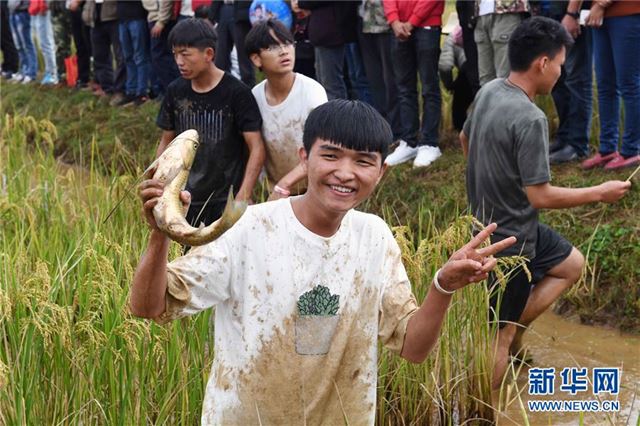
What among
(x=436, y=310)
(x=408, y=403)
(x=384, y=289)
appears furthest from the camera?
(x=408, y=403)

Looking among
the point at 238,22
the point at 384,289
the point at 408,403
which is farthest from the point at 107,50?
the point at 384,289

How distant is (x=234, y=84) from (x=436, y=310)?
260 centimetres

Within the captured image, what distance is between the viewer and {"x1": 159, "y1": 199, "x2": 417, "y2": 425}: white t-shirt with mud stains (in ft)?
8.05

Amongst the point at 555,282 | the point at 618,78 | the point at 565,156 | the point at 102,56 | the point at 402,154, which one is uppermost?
the point at 618,78

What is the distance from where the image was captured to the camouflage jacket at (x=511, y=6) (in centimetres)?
630

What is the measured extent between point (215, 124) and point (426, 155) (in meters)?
2.52

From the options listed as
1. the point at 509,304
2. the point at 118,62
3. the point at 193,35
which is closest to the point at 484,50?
the point at 193,35

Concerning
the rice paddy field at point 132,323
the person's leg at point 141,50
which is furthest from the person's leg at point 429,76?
the person's leg at point 141,50

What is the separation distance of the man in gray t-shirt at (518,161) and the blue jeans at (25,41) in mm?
10354

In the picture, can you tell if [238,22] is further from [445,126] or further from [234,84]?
[234,84]

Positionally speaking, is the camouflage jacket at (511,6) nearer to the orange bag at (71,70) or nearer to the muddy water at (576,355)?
the muddy water at (576,355)

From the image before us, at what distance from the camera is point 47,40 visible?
12.8 metres

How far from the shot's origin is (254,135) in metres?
4.71

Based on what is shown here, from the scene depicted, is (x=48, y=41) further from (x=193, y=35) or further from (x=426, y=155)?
(x=193, y=35)
